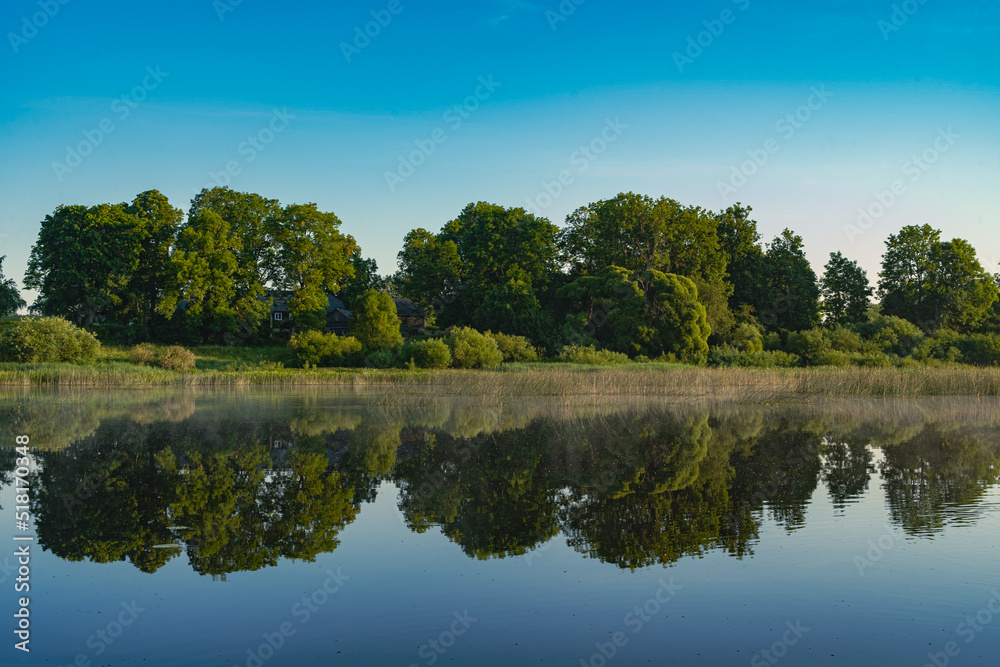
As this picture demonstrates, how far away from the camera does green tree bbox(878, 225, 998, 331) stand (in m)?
55.1

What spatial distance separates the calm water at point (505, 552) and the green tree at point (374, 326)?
2743 centimetres

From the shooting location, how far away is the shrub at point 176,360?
3903 cm

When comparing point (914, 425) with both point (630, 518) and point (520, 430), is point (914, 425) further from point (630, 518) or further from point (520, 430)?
point (630, 518)

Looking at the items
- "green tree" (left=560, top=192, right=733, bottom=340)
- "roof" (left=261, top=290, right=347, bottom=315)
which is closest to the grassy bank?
"roof" (left=261, top=290, right=347, bottom=315)

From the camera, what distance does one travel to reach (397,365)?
40906 millimetres

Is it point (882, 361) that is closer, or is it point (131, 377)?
point (131, 377)

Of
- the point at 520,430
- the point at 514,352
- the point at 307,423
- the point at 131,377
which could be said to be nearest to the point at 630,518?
the point at 520,430

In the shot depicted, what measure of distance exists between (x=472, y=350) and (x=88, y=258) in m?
26.9

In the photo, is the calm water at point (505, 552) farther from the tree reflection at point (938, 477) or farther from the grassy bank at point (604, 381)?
the grassy bank at point (604, 381)

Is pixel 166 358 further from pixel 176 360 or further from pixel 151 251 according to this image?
pixel 151 251

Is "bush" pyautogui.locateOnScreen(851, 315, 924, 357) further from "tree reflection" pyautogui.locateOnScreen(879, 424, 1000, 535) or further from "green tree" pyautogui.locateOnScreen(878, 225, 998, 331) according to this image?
"tree reflection" pyautogui.locateOnScreen(879, 424, 1000, 535)

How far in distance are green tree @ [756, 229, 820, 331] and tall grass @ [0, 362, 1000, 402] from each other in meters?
25.7

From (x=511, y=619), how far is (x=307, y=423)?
45.0ft

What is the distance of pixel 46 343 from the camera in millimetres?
38531
